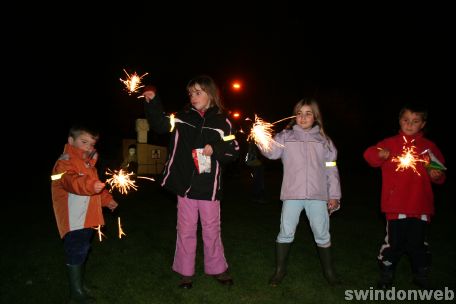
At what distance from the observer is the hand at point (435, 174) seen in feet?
13.6

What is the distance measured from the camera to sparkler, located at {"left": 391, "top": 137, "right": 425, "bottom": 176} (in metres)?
4.19

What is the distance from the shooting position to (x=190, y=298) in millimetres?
4031

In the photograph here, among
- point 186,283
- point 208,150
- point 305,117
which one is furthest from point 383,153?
point 186,283

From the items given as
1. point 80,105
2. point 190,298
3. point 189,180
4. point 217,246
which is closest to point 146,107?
point 189,180

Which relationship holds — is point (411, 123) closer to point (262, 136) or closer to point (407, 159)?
point (407, 159)

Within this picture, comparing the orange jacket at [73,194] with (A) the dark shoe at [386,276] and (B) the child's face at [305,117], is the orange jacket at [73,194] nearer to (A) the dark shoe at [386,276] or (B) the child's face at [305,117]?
(B) the child's face at [305,117]

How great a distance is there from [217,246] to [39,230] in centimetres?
404

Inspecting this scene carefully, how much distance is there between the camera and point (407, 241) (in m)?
4.32

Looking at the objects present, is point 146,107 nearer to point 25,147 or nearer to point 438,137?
point 438,137

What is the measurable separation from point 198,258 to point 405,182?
2809mm

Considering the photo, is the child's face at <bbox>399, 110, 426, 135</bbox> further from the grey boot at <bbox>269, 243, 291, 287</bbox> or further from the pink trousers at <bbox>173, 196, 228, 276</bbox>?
the pink trousers at <bbox>173, 196, 228, 276</bbox>

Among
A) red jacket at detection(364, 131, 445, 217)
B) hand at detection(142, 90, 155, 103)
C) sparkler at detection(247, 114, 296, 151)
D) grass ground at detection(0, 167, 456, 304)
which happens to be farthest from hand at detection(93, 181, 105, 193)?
red jacket at detection(364, 131, 445, 217)

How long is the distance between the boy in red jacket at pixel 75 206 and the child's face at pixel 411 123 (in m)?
3.35

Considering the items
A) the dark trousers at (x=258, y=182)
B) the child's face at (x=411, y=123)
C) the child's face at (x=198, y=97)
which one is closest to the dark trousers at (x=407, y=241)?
the child's face at (x=411, y=123)
